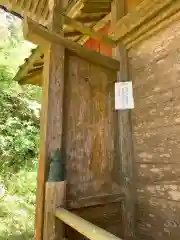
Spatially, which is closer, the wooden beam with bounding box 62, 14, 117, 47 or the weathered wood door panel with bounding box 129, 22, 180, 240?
the weathered wood door panel with bounding box 129, 22, 180, 240

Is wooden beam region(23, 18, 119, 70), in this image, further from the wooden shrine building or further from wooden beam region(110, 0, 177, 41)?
wooden beam region(110, 0, 177, 41)

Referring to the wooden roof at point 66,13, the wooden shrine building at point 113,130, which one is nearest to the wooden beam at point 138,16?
the wooden shrine building at point 113,130

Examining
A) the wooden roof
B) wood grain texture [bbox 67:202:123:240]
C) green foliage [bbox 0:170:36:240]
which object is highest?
the wooden roof

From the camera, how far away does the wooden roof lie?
3076mm

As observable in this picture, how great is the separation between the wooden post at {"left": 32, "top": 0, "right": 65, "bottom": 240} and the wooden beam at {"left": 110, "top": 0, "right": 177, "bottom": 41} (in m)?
0.72

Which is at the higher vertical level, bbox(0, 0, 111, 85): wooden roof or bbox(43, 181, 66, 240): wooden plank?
bbox(0, 0, 111, 85): wooden roof

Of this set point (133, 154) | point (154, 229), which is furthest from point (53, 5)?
point (154, 229)

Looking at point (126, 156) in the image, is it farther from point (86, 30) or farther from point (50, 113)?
point (86, 30)

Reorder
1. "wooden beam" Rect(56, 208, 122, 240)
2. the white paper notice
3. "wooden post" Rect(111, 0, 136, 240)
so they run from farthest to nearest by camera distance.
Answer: the white paper notice < "wooden post" Rect(111, 0, 136, 240) < "wooden beam" Rect(56, 208, 122, 240)

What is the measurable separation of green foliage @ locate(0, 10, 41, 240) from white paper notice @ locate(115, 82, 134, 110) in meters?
4.50

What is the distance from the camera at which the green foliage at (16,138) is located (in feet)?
20.6

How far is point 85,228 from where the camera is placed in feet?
4.35

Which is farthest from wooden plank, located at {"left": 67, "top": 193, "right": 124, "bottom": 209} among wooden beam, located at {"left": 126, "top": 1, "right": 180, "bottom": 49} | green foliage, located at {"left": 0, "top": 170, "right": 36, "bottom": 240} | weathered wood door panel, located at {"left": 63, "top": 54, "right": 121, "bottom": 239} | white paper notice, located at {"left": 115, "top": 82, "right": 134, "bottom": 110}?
green foliage, located at {"left": 0, "top": 170, "right": 36, "bottom": 240}

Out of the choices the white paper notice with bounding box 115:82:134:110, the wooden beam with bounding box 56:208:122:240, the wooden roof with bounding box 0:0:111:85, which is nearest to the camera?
the wooden beam with bounding box 56:208:122:240
